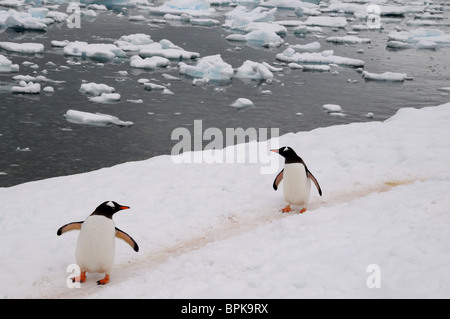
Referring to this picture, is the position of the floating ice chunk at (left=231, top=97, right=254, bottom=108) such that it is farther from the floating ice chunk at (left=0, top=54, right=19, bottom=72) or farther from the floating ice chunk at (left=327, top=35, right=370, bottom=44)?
the floating ice chunk at (left=327, top=35, right=370, bottom=44)

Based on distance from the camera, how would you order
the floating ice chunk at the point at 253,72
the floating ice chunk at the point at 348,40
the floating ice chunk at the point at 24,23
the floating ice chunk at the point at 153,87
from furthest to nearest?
the floating ice chunk at the point at 348,40, the floating ice chunk at the point at 24,23, the floating ice chunk at the point at 253,72, the floating ice chunk at the point at 153,87

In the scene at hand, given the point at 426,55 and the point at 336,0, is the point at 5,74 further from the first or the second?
the point at 336,0

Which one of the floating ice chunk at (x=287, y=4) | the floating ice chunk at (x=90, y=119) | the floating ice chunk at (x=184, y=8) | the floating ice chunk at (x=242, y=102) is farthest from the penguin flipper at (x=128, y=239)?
the floating ice chunk at (x=287, y=4)

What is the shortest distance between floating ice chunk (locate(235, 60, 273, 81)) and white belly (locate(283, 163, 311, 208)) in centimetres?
1494

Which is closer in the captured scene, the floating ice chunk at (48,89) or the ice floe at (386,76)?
the floating ice chunk at (48,89)

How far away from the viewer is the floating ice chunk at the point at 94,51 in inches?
965

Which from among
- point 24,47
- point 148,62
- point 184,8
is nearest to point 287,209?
point 148,62

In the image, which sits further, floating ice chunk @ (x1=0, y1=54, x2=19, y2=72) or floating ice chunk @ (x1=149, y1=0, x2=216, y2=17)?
floating ice chunk @ (x1=149, y1=0, x2=216, y2=17)

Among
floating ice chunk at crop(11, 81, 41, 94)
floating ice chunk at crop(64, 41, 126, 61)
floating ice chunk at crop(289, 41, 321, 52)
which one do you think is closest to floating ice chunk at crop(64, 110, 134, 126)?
floating ice chunk at crop(11, 81, 41, 94)

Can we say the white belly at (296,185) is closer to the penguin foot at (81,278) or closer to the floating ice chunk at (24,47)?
the penguin foot at (81,278)

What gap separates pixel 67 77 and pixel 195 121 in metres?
6.30

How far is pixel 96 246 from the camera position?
646cm

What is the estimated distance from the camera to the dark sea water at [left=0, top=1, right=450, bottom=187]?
15188 mm

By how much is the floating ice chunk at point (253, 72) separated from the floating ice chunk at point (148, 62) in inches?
125
